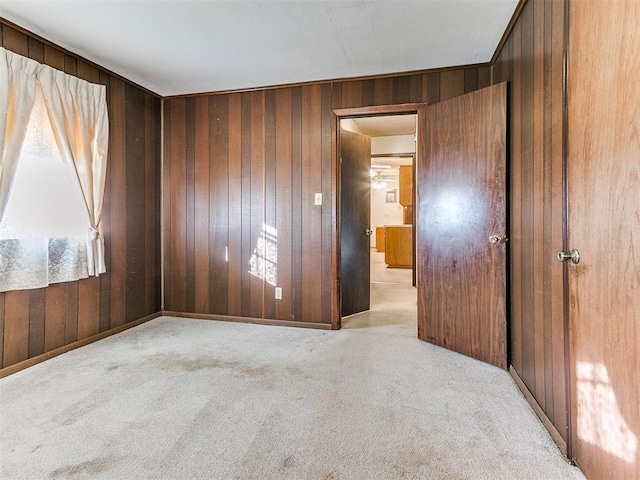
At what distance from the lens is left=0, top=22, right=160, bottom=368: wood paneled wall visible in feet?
7.62

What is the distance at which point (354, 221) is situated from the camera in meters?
3.75

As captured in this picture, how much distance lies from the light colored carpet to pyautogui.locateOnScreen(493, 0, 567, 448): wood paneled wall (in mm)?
238

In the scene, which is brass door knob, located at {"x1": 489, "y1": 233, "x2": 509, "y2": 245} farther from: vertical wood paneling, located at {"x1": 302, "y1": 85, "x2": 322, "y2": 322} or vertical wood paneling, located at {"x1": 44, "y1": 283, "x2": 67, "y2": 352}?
vertical wood paneling, located at {"x1": 44, "y1": 283, "x2": 67, "y2": 352}

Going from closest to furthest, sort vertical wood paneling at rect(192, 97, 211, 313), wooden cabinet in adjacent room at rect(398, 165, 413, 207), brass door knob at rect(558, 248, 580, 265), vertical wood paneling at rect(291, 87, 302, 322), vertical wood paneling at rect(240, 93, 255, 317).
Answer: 1. brass door knob at rect(558, 248, 580, 265)
2. vertical wood paneling at rect(291, 87, 302, 322)
3. vertical wood paneling at rect(240, 93, 255, 317)
4. vertical wood paneling at rect(192, 97, 211, 313)
5. wooden cabinet in adjacent room at rect(398, 165, 413, 207)

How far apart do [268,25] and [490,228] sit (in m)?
2.10

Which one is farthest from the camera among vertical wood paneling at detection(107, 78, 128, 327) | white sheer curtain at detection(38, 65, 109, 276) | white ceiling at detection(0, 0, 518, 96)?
vertical wood paneling at detection(107, 78, 128, 327)

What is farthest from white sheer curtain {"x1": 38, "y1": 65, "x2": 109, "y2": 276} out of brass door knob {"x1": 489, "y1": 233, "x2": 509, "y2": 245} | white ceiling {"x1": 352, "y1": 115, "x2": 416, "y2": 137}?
brass door knob {"x1": 489, "y1": 233, "x2": 509, "y2": 245}

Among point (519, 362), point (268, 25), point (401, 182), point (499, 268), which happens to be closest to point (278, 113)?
point (268, 25)

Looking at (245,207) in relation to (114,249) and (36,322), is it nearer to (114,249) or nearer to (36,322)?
(114,249)

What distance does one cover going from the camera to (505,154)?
2.26 meters

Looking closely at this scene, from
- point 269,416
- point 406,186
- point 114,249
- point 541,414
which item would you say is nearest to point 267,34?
point 114,249

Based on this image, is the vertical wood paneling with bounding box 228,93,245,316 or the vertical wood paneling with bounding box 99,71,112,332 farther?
the vertical wood paneling with bounding box 228,93,245,316

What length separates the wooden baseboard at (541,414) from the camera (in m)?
1.46

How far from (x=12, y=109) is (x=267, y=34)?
178 centimetres
